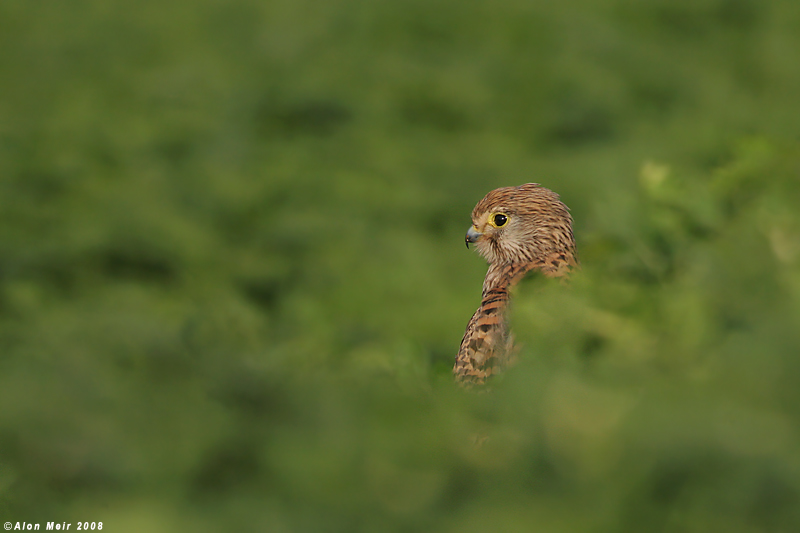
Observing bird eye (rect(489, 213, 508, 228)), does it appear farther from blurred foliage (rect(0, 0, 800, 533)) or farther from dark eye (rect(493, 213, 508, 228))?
blurred foliage (rect(0, 0, 800, 533))

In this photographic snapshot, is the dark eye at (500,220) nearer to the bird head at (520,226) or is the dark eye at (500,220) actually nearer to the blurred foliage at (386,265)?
the bird head at (520,226)

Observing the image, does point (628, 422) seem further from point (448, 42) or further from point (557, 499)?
point (448, 42)

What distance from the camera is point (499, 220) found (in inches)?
190

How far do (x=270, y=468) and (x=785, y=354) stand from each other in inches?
26.3

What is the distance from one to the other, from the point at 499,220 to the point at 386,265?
210cm

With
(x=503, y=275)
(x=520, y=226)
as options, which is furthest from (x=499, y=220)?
(x=503, y=275)

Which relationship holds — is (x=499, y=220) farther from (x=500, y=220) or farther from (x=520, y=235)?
(x=520, y=235)

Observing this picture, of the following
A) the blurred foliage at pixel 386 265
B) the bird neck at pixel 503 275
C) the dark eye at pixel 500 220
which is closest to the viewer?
the blurred foliage at pixel 386 265

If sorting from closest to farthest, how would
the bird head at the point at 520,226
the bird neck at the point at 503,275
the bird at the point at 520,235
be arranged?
1. the bird neck at the point at 503,275
2. the bird at the point at 520,235
3. the bird head at the point at 520,226

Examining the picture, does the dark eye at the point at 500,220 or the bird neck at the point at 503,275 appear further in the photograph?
the dark eye at the point at 500,220

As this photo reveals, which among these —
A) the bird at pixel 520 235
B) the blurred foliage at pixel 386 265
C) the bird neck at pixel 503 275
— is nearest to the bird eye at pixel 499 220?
the bird at pixel 520 235

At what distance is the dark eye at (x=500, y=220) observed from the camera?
15.7 feet

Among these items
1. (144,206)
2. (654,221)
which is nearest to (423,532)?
(654,221)

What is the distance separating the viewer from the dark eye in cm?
479
